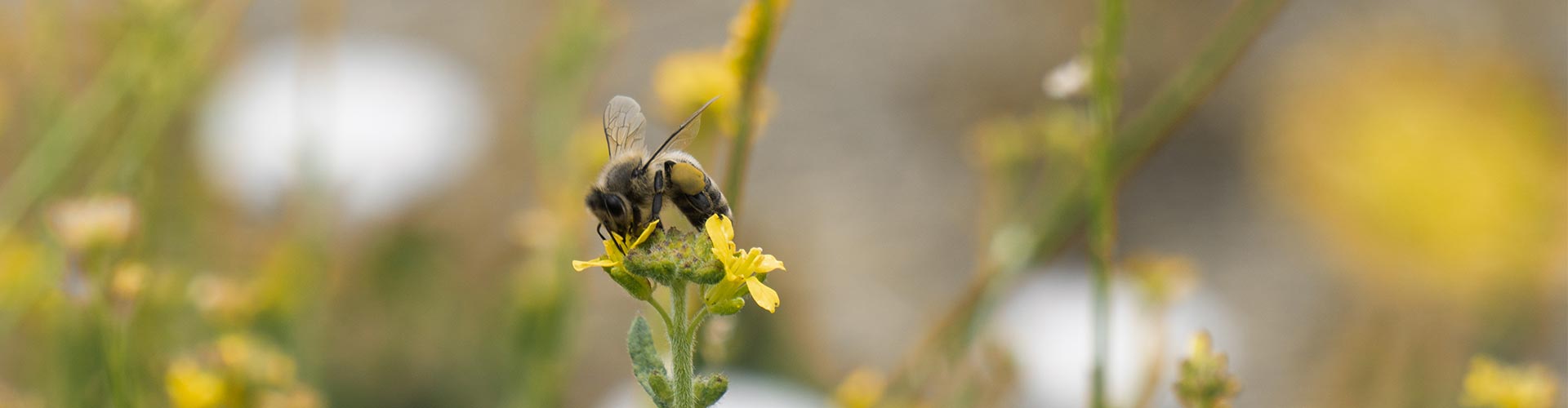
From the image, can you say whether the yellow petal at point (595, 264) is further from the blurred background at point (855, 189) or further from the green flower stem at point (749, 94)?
the blurred background at point (855, 189)

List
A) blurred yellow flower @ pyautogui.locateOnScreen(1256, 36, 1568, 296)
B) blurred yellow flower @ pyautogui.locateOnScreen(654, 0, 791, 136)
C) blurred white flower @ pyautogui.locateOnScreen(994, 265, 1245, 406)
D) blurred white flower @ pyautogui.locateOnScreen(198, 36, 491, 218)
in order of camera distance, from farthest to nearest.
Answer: blurred yellow flower @ pyautogui.locateOnScreen(1256, 36, 1568, 296), blurred white flower @ pyautogui.locateOnScreen(198, 36, 491, 218), blurred white flower @ pyautogui.locateOnScreen(994, 265, 1245, 406), blurred yellow flower @ pyautogui.locateOnScreen(654, 0, 791, 136)

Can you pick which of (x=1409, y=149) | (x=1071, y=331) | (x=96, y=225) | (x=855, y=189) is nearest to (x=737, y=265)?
(x=96, y=225)

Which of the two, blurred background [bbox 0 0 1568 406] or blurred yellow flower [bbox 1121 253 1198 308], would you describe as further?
blurred background [bbox 0 0 1568 406]

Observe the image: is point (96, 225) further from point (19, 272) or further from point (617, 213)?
point (19, 272)

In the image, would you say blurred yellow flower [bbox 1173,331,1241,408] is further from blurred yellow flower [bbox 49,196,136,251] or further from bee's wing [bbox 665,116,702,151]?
blurred yellow flower [bbox 49,196,136,251]

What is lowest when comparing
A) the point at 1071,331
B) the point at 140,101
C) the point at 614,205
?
the point at 614,205

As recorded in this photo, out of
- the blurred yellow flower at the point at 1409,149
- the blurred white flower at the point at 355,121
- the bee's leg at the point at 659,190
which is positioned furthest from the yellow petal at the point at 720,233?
the blurred yellow flower at the point at 1409,149

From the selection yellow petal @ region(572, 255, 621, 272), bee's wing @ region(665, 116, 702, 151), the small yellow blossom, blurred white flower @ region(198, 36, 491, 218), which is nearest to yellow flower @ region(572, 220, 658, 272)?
yellow petal @ region(572, 255, 621, 272)
